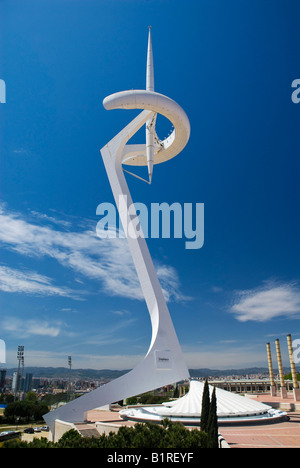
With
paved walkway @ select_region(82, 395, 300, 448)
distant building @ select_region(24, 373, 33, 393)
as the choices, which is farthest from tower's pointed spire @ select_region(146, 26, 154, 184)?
distant building @ select_region(24, 373, 33, 393)

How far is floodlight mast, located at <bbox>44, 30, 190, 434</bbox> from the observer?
46.5ft

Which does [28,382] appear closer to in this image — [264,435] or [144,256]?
[144,256]

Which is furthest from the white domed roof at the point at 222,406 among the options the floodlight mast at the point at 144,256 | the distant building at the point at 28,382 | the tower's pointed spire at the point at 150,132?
the distant building at the point at 28,382

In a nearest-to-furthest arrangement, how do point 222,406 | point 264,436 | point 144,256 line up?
point 264,436 → point 222,406 → point 144,256

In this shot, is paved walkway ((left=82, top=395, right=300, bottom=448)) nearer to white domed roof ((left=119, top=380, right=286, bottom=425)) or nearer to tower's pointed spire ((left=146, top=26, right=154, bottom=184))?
white domed roof ((left=119, top=380, right=286, bottom=425))

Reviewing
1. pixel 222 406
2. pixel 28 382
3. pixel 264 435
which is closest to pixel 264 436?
pixel 264 435

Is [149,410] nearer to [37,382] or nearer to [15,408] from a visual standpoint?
[15,408]

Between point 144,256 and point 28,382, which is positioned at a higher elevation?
point 144,256

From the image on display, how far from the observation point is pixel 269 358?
37.3 metres

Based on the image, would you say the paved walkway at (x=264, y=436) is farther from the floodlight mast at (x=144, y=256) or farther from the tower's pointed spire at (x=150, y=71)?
the tower's pointed spire at (x=150, y=71)

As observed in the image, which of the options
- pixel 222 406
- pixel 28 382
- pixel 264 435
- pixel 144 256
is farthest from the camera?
pixel 28 382

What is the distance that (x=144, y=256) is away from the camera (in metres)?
17.3

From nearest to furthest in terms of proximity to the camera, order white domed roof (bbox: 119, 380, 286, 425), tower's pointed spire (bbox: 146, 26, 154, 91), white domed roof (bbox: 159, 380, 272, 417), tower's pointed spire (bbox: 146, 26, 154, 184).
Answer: white domed roof (bbox: 119, 380, 286, 425), white domed roof (bbox: 159, 380, 272, 417), tower's pointed spire (bbox: 146, 26, 154, 91), tower's pointed spire (bbox: 146, 26, 154, 184)
